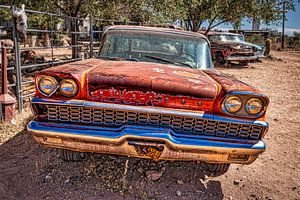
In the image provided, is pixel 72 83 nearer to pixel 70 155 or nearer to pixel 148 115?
pixel 148 115

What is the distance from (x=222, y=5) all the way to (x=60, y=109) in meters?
13.4

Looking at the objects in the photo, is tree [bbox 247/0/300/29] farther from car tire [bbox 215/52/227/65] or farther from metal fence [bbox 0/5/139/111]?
metal fence [bbox 0/5/139/111]

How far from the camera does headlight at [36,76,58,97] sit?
2465 millimetres

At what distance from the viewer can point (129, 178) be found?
2.92 meters

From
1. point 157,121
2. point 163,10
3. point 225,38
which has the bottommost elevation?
point 157,121

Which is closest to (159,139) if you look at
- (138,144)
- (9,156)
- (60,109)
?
(138,144)

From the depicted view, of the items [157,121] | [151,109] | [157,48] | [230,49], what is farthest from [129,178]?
[230,49]

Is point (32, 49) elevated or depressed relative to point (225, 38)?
depressed

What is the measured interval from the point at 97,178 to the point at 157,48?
178 centimetres

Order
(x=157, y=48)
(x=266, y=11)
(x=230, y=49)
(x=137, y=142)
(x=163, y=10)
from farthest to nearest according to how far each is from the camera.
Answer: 1. (x=266, y=11)
2. (x=230, y=49)
3. (x=163, y=10)
4. (x=157, y=48)
5. (x=137, y=142)

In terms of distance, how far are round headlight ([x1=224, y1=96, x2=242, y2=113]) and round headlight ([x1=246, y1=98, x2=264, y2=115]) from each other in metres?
0.08

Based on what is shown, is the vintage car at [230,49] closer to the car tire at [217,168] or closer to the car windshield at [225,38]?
the car windshield at [225,38]

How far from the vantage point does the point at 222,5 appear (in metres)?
14.1

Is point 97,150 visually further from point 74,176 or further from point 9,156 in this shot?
point 9,156
